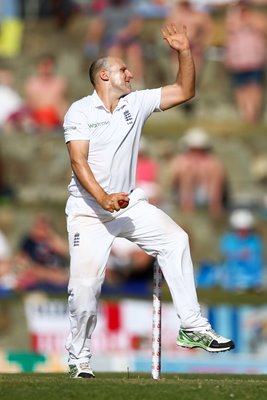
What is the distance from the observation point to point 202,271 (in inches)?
692

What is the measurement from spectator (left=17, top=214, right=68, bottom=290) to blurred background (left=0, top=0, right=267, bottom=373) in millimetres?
21

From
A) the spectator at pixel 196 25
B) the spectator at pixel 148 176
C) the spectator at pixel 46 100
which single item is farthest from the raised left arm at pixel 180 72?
the spectator at pixel 46 100

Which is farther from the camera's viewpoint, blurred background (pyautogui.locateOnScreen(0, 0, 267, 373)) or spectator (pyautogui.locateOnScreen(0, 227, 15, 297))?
spectator (pyautogui.locateOnScreen(0, 227, 15, 297))

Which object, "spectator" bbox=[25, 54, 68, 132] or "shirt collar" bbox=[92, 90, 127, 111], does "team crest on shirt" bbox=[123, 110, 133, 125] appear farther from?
"spectator" bbox=[25, 54, 68, 132]

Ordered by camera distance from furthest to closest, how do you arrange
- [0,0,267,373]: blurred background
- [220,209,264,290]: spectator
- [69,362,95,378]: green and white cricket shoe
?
1. [220,209,264,290]: spectator
2. [0,0,267,373]: blurred background
3. [69,362,95,378]: green and white cricket shoe

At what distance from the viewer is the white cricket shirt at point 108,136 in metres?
10.0

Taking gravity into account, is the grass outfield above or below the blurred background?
below

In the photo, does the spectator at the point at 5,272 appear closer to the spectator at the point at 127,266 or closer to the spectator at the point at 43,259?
the spectator at the point at 43,259

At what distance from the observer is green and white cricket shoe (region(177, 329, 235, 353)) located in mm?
10023

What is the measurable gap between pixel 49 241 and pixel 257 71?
4.73m

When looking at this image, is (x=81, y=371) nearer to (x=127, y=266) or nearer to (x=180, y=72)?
(x=180, y=72)

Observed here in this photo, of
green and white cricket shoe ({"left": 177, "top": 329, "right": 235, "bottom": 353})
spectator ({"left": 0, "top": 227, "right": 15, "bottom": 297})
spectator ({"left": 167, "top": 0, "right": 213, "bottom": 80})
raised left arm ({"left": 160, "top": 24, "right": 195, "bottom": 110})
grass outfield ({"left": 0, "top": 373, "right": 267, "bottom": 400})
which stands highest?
spectator ({"left": 167, "top": 0, "right": 213, "bottom": 80})

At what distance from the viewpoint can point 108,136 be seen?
32.9 ft

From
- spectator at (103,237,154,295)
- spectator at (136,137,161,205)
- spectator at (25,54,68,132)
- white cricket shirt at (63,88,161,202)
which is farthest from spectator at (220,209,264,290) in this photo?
white cricket shirt at (63,88,161,202)
